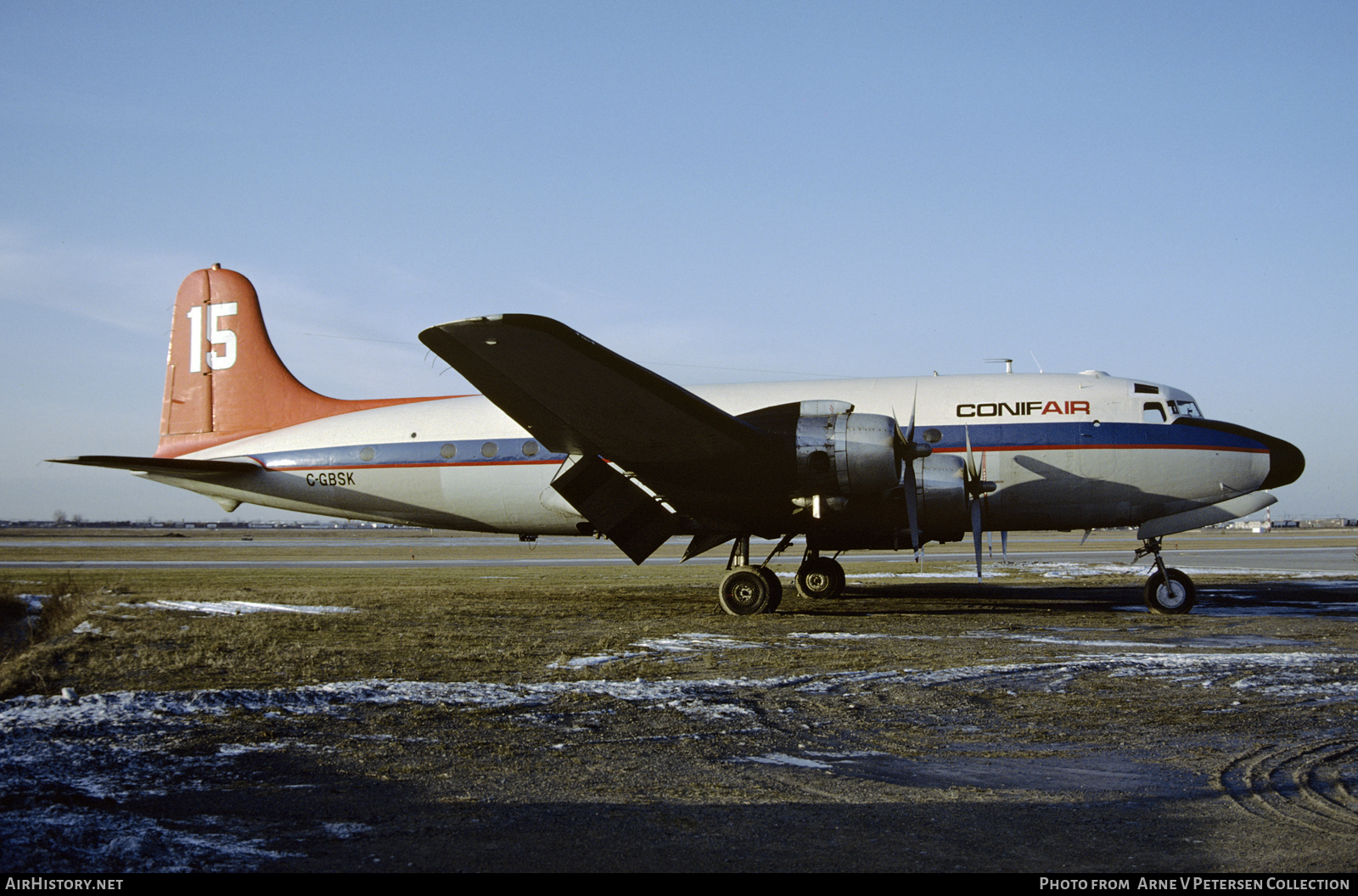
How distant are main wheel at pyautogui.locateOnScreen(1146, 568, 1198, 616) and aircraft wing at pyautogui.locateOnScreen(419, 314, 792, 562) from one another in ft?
20.1

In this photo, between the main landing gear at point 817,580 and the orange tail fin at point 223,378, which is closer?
the main landing gear at point 817,580

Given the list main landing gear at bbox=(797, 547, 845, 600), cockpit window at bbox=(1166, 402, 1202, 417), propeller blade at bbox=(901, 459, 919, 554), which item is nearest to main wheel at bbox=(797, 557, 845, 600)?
main landing gear at bbox=(797, 547, 845, 600)

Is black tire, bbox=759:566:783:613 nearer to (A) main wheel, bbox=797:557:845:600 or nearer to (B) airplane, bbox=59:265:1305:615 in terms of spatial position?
(B) airplane, bbox=59:265:1305:615

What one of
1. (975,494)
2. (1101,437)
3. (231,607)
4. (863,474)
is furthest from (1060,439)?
(231,607)

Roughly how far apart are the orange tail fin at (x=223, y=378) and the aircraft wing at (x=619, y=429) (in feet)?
23.7

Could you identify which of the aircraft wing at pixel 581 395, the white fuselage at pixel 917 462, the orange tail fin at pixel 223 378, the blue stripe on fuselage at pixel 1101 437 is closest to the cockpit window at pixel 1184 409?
the white fuselage at pixel 917 462

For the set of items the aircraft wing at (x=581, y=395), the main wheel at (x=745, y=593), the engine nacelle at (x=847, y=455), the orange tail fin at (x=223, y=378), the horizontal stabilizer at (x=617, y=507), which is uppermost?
A: the orange tail fin at (x=223, y=378)

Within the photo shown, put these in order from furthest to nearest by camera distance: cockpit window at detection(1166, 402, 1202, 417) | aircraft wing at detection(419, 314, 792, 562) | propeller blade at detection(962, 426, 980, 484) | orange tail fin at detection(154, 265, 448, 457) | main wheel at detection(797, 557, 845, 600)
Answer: orange tail fin at detection(154, 265, 448, 457)
main wheel at detection(797, 557, 845, 600)
cockpit window at detection(1166, 402, 1202, 417)
propeller blade at detection(962, 426, 980, 484)
aircraft wing at detection(419, 314, 792, 562)

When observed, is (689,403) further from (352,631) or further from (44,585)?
(44,585)

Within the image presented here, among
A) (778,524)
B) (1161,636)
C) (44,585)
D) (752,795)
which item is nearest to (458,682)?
(752,795)

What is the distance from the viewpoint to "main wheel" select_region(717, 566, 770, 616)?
15031 mm

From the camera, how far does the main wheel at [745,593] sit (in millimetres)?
15031

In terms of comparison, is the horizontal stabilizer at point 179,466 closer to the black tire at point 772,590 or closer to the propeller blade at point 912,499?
the black tire at point 772,590

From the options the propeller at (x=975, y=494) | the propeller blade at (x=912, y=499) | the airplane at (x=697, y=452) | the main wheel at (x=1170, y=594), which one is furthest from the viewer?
the propeller at (x=975, y=494)
